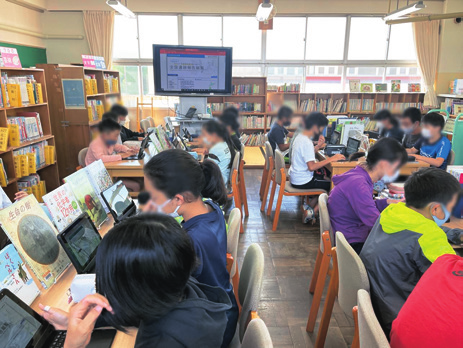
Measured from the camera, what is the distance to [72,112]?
4.93 metres

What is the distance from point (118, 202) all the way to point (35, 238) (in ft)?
2.01

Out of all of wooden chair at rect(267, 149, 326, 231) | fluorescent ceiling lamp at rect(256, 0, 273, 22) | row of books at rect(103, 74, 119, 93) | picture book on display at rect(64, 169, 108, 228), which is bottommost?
wooden chair at rect(267, 149, 326, 231)

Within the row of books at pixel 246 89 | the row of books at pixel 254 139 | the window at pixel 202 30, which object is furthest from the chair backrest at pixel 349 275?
the window at pixel 202 30

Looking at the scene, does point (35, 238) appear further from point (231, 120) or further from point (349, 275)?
point (231, 120)

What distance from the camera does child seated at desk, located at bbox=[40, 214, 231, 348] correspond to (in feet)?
2.43

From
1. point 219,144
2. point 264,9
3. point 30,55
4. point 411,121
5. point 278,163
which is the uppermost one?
point 264,9

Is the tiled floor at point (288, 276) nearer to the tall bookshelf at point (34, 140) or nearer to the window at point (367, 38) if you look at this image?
the tall bookshelf at point (34, 140)

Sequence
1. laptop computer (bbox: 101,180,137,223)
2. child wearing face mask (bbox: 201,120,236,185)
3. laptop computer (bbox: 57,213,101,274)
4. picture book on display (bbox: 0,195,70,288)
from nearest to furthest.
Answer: picture book on display (bbox: 0,195,70,288)
laptop computer (bbox: 57,213,101,274)
laptop computer (bbox: 101,180,137,223)
child wearing face mask (bbox: 201,120,236,185)

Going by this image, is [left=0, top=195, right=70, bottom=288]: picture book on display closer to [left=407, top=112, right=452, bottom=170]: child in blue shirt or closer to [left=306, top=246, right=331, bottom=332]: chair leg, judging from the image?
[left=306, top=246, right=331, bottom=332]: chair leg

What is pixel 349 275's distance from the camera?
1445 mm

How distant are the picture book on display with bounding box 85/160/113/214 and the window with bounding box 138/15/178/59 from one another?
236 inches

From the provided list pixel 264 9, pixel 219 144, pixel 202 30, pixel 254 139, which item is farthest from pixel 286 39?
pixel 219 144

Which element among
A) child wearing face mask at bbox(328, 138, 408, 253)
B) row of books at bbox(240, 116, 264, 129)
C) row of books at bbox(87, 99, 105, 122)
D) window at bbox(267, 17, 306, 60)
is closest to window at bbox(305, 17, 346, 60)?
window at bbox(267, 17, 306, 60)

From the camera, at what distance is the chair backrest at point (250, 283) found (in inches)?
47.4
